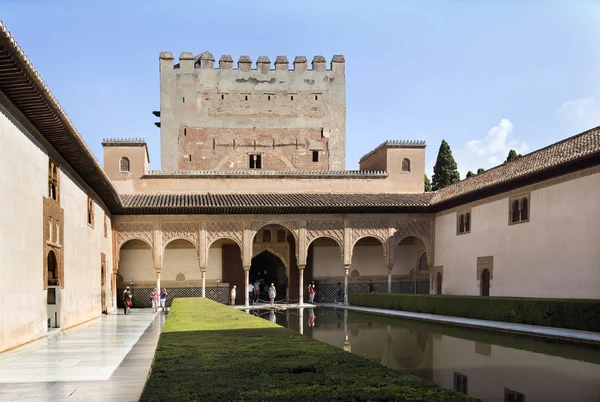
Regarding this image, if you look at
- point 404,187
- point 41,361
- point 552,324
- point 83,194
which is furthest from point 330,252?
point 41,361

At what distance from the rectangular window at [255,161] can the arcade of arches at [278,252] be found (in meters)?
7.76

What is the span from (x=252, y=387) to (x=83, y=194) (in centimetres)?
1338

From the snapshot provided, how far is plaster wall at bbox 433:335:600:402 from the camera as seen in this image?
5.85 m

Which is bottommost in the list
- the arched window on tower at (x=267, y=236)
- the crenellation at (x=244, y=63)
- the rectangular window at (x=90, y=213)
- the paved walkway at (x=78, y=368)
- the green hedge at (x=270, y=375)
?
the paved walkway at (x=78, y=368)

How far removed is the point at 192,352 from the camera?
208 inches

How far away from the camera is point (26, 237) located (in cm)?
982

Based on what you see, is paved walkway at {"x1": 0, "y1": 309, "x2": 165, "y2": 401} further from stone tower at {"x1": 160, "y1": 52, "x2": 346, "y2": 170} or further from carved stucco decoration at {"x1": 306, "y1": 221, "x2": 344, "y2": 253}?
stone tower at {"x1": 160, "y1": 52, "x2": 346, "y2": 170}

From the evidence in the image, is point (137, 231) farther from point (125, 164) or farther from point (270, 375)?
point (270, 375)

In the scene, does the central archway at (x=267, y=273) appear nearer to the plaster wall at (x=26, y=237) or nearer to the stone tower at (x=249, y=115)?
the stone tower at (x=249, y=115)

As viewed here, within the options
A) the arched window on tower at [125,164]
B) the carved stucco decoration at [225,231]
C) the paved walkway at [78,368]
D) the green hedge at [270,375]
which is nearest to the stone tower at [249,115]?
the arched window on tower at [125,164]

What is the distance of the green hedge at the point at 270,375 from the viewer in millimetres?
3471

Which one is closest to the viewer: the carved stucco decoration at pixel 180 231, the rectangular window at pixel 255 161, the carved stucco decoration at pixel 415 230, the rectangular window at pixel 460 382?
the rectangular window at pixel 460 382

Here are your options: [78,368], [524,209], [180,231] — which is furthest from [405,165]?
[78,368]

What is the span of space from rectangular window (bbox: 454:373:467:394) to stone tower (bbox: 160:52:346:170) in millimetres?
25227
